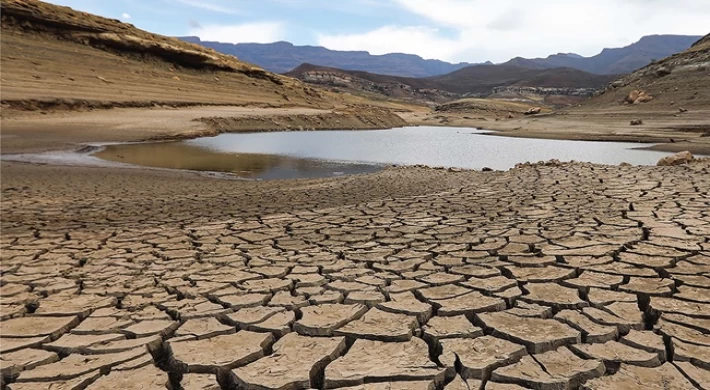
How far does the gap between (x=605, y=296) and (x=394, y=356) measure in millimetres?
1272

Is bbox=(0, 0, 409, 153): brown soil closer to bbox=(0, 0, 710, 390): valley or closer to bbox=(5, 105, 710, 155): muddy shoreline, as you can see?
bbox=(5, 105, 710, 155): muddy shoreline

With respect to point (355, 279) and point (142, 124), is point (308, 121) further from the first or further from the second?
point (355, 279)

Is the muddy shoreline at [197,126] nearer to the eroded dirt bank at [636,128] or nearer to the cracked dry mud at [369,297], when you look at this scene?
the eroded dirt bank at [636,128]

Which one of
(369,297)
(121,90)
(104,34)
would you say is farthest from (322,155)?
(104,34)

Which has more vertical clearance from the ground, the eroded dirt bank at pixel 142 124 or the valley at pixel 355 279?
the eroded dirt bank at pixel 142 124

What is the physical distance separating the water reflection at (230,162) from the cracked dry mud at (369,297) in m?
5.21

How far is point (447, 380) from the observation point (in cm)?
169

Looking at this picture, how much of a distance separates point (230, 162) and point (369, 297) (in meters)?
9.87

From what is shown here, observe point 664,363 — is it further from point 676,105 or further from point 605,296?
point 676,105

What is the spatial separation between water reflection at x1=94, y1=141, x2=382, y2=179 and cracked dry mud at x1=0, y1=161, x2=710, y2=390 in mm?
5207

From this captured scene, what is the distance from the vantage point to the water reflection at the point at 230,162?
10261 millimetres

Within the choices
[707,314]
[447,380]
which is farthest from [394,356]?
[707,314]

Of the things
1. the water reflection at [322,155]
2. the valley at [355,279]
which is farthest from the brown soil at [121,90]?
the valley at [355,279]

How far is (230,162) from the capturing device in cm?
1166
